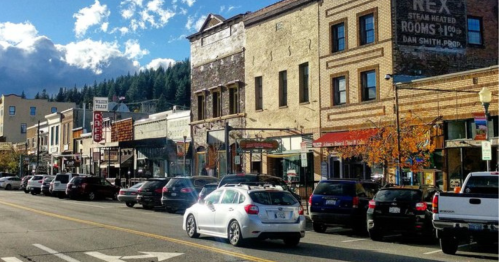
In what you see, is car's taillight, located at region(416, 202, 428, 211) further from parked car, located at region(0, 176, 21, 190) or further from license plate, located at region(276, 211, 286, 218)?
parked car, located at region(0, 176, 21, 190)

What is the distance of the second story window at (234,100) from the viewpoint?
38250 millimetres

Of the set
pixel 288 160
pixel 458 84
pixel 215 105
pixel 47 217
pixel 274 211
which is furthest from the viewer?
pixel 215 105

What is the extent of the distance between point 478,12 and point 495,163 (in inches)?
394

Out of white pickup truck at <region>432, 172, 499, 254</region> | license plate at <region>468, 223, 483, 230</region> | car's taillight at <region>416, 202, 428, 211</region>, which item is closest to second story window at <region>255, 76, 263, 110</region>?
car's taillight at <region>416, 202, 428, 211</region>

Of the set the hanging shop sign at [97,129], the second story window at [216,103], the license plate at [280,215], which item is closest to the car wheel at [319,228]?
the license plate at [280,215]

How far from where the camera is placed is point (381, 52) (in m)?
27.2

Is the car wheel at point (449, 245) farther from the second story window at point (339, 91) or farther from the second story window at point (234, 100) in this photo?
the second story window at point (234, 100)

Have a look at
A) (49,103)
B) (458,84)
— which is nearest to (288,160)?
(458,84)

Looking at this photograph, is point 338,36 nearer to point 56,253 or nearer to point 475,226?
point 475,226

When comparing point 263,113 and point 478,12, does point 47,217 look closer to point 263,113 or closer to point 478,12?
point 263,113

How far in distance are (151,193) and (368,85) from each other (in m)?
11.9

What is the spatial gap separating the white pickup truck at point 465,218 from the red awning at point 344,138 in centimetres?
1268

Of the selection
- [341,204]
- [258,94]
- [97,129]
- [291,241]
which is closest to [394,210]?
[341,204]

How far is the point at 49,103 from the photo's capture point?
10925 cm
